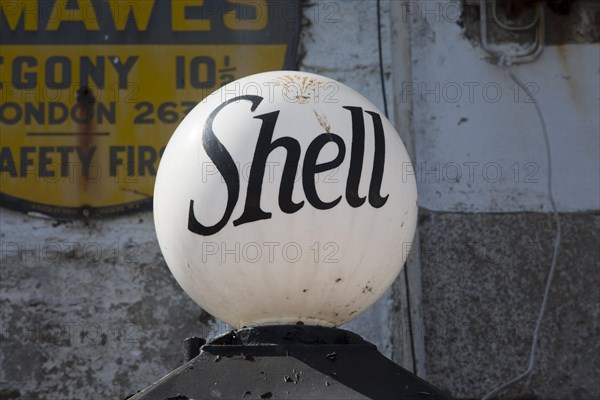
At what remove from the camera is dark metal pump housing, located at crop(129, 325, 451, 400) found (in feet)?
7.72

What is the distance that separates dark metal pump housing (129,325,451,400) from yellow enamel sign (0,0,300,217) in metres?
1.63

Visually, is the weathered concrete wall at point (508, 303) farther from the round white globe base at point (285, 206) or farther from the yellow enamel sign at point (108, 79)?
the round white globe base at point (285, 206)

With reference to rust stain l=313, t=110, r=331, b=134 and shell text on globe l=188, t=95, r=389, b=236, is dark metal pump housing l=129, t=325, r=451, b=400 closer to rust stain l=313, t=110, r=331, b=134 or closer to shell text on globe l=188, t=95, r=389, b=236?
shell text on globe l=188, t=95, r=389, b=236

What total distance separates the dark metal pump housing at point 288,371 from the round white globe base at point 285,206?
0.20ft

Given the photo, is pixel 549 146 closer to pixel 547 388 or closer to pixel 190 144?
pixel 547 388

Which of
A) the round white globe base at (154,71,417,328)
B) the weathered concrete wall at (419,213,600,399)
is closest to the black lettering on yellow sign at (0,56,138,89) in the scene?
the weathered concrete wall at (419,213,600,399)

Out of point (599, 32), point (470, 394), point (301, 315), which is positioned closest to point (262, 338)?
point (301, 315)

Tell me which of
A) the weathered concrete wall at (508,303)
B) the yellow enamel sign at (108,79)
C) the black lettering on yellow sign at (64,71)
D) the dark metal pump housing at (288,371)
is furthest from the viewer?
the black lettering on yellow sign at (64,71)

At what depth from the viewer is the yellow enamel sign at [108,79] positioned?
13.3 ft

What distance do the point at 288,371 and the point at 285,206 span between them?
0.36 meters

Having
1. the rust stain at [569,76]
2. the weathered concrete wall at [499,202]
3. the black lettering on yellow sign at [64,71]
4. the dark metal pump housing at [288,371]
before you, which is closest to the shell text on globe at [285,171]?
the dark metal pump housing at [288,371]

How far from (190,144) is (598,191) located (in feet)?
6.90

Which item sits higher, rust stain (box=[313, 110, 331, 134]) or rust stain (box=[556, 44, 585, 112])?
rust stain (box=[313, 110, 331, 134])

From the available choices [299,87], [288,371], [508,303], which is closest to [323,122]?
[299,87]
